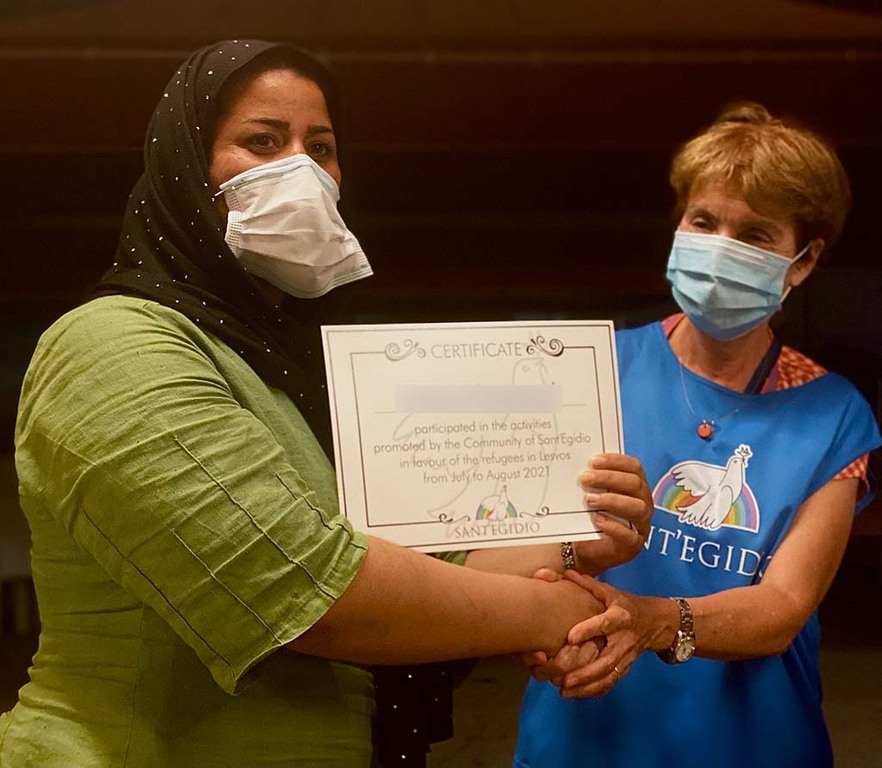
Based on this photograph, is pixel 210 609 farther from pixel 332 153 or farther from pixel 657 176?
pixel 657 176

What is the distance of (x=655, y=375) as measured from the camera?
1.22m

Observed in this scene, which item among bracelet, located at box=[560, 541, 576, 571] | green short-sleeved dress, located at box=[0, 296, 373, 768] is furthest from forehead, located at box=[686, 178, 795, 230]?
green short-sleeved dress, located at box=[0, 296, 373, 768]

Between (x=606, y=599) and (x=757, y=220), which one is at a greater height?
(x=757, y=220)

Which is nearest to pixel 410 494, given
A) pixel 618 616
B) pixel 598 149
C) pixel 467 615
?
pixel 467 615

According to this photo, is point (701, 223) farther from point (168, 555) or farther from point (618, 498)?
point (168, 555)

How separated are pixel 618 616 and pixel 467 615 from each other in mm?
224

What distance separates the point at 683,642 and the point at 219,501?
1.96 ft

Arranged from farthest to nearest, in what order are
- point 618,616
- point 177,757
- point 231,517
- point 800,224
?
1. point 800,224
2. point 618,616
3. point 177,757
4. point 231,517

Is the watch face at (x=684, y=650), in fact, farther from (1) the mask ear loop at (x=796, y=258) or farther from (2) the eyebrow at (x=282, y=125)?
(2) the eyebrow at (x=282, y=125)

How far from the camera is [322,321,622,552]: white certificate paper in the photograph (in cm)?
82

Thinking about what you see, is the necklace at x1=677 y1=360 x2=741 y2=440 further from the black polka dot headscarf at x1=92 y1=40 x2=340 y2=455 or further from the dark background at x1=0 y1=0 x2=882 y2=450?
the black polka dot headscarf at x1=92 y1=40 x2=340 y2=455

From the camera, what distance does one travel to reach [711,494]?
44.9 inches

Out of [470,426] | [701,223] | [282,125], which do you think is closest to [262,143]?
[282,125]

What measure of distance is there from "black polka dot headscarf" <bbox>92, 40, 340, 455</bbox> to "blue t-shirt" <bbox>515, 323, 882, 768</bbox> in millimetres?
483
